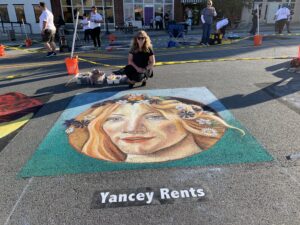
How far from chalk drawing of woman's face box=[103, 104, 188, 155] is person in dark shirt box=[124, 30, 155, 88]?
1.53 m

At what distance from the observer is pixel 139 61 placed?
250 inches

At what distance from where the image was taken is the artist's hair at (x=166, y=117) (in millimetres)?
3723

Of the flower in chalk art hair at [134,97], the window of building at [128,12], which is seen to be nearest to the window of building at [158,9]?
the window of building at [128,12]

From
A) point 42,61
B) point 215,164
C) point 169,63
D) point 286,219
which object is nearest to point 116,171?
point 215,164

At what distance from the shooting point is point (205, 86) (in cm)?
633

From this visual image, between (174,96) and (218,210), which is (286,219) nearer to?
(218,210)

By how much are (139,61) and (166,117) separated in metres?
2.22

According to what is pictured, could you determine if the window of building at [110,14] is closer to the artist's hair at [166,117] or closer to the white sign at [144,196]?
the artist's hair at [166,117]

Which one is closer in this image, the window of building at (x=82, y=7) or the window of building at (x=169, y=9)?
the window of building at (x=82, y=7)

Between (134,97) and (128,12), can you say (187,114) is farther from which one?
(128,12)

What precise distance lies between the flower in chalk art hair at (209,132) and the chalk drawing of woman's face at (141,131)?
0.91ft

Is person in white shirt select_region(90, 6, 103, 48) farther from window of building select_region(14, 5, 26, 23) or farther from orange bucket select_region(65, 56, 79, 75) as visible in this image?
window of building select_region(14, 5, 26, 23)

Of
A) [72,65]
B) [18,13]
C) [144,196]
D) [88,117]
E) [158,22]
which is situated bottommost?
[144,196]

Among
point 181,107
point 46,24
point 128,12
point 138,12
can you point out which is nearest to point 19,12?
point 128,12
